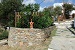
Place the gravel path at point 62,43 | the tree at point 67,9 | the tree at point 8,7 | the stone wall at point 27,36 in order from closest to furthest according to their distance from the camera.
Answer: the gravel path at point 62,43
the stone wall at point 27,36
the tree at point 8,7
the tree at point 67,9

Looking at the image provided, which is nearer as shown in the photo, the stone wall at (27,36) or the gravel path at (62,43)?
the gravel path at (62,43)

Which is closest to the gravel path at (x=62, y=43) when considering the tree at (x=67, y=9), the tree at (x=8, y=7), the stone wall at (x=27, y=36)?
the stone wall at (x=27, y=36)

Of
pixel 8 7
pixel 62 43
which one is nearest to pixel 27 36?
pixel 62 43

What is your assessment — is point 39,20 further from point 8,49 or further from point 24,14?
point 8,49

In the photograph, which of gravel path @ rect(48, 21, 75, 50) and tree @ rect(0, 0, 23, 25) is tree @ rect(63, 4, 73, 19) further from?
gravel path @ rect(48, 21, 75, 50)

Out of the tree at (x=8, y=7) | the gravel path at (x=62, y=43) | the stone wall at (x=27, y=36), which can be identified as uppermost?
the tree at (x=8, y=7)

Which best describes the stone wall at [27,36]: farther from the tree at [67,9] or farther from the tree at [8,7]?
the tree at [67,9]

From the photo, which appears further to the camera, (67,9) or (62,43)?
(67,9)

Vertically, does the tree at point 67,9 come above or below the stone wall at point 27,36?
above

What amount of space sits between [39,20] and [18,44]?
245cm

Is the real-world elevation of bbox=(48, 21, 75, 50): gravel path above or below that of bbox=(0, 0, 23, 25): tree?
below

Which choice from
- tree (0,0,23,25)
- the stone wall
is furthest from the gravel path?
tree (0,0,23,25)

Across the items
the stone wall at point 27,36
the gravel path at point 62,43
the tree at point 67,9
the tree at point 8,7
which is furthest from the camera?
the tree at point 67,9

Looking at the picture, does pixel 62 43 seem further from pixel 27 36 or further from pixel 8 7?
pixel 8 7
